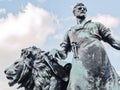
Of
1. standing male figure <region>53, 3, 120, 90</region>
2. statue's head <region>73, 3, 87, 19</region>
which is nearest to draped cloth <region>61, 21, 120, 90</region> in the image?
standing male figure <region>53, 3, 120, 90</region>

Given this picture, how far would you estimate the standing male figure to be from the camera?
10.5 m

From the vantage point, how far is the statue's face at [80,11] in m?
11.1

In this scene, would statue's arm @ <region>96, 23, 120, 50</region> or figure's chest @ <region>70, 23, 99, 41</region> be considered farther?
statue's arm @ <region>96, 23, 120, 50</region>

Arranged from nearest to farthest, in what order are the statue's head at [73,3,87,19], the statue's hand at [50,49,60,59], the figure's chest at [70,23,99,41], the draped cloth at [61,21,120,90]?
1. the draped cloth at [61,21,120,90]
2. the figure's chest at [70,23,99,41]
3. the statue's hand at [50,49,60,59]
4. the statue's head at [73,3,87,19]

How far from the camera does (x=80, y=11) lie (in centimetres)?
1113

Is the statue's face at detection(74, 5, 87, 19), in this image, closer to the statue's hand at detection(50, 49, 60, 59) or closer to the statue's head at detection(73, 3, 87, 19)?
the statue's head at detection(73, 3, 87, 19)

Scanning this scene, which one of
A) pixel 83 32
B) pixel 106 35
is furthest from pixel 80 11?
pixel 106 35

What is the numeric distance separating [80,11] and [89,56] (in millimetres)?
1143

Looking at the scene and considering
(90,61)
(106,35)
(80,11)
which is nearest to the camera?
(90,61)

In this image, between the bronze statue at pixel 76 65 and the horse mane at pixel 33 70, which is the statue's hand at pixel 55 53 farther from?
the horse mane at pixel 33 70

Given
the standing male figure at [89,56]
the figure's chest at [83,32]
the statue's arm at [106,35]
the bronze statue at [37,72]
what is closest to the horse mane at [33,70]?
the bronze statue at [37,72]

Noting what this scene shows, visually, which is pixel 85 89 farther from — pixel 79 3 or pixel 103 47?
pixel 79 3

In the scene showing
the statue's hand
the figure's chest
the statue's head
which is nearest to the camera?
the figure's chest

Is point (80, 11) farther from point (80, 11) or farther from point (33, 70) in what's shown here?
point (33, 70)
